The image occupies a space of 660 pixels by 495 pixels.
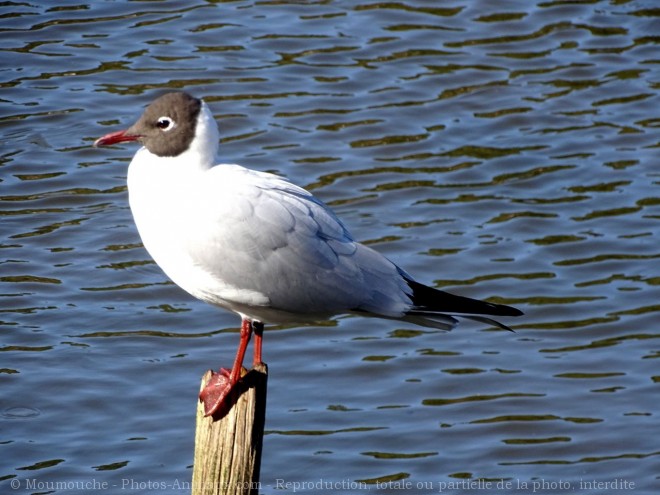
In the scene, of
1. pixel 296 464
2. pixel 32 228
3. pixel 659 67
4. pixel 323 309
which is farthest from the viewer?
pixel 659 67

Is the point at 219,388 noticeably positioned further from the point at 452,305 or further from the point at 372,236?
the point at 372,236

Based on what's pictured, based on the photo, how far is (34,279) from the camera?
857cm

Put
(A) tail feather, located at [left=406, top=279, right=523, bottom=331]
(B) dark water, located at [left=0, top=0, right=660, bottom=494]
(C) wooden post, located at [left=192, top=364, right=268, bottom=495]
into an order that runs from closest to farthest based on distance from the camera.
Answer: (C) wooden post, located at [left=192, top=364, right=268, bottom=495]
(A) tail feather, located at [left=406, top=279, right=523, bottom=331]
(B) dark water, located at [left=0, top=0, right=660, bottom=494]

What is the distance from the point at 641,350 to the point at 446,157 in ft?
8.14

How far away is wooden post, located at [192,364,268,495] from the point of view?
4.82m

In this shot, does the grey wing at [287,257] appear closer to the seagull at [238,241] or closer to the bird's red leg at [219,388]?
the seagull at [238,241]

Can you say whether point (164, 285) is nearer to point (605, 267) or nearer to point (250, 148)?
point (250, 148)

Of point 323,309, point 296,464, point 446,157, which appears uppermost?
point 323,309

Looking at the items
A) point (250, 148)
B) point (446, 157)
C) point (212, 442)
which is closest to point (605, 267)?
point (446, 157)

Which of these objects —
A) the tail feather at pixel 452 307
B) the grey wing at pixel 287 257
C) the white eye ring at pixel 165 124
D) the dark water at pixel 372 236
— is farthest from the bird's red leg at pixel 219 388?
the dark water at pixel 372 236

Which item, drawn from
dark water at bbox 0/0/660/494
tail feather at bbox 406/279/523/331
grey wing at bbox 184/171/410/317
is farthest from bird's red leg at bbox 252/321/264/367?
dark water at bbox 0/0/660/494

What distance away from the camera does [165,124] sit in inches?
203

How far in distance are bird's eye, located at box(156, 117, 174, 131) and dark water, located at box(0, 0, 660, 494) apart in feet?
7.98

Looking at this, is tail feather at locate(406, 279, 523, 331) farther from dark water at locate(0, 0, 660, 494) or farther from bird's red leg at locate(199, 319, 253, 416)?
dark water at locate(0, 0, 660, 494)
